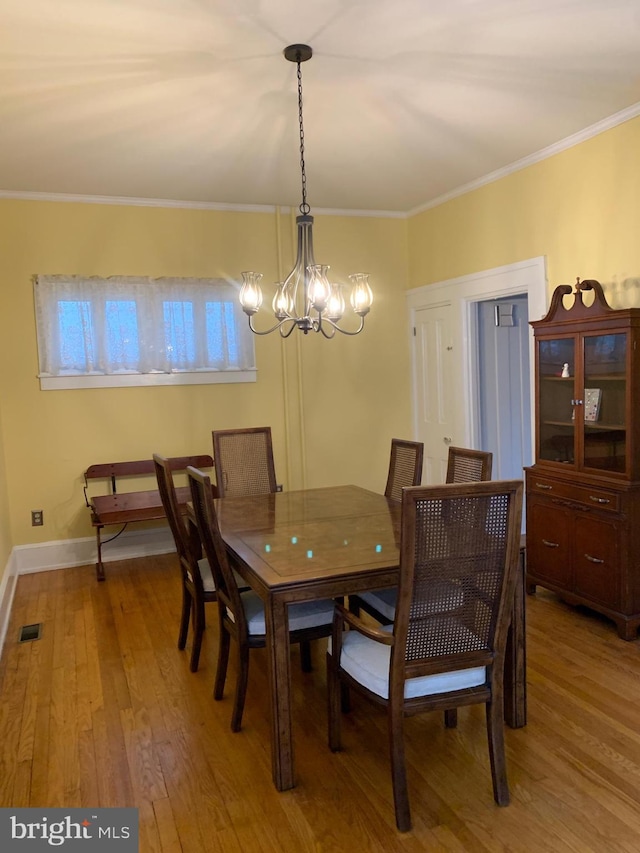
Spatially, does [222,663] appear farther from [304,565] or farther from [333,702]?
[304,565]

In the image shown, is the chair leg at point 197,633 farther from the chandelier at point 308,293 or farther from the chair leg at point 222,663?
the chandelier at point 308,293

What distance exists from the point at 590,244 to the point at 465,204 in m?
1.31

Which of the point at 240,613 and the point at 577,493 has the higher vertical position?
the point at 577,493

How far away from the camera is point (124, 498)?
4.59 metres

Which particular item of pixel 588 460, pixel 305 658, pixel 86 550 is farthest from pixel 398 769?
pixel 86 550

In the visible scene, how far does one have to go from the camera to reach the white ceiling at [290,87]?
7.74 ft

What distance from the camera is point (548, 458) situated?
3.68 meters

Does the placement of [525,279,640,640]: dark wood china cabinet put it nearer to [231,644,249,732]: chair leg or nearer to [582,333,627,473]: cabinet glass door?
[582,333,627,473]: cabinet glass door

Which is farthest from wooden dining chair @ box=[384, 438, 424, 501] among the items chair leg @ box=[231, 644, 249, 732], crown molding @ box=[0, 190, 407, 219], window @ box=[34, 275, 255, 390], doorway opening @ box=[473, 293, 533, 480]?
crown molding @ box=[0, 190, 407, 219]

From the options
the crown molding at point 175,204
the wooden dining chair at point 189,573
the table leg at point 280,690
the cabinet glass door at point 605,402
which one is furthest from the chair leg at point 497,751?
the crown molding at point 175,204

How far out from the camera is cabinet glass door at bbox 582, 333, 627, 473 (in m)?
3.19

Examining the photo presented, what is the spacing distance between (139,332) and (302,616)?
3000mm

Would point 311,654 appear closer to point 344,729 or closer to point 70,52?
point 344,729

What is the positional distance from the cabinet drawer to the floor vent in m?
2.94
